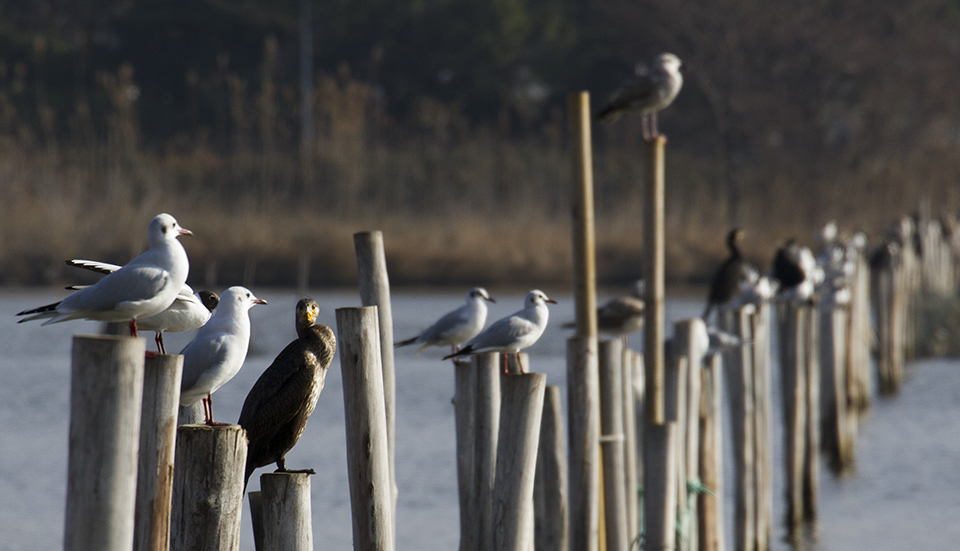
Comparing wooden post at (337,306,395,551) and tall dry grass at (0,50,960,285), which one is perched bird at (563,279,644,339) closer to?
wooden post at (337,306,395,551)

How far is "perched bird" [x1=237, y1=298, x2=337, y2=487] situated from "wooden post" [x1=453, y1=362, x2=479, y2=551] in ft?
3.17

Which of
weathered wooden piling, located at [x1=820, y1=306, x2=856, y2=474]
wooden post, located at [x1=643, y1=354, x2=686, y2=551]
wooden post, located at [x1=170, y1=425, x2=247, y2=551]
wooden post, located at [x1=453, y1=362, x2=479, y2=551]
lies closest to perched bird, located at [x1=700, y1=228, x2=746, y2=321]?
weathered wooden piling, located at [x1=820, y1=306, x2=856, y2=474]

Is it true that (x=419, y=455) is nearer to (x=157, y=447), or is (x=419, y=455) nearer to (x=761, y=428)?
(x=761, y=428)

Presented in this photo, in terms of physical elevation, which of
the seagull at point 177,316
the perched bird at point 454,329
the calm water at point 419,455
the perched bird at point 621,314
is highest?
the perched bird at point 621,314

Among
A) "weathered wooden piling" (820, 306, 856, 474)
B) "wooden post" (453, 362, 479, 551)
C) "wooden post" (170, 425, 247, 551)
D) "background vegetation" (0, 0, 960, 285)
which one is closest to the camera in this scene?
"wooden post" (170, 425, 247, 551)

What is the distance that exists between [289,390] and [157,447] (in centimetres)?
66

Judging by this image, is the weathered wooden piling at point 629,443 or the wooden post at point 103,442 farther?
the weathered wooden piling at point 629,443

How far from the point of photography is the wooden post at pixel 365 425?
3898 mm

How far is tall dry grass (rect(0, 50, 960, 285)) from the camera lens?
21547 mm

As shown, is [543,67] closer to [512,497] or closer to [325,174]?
[325,174]

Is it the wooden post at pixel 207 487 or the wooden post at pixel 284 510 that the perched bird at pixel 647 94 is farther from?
the wooden post at pixel 207 487

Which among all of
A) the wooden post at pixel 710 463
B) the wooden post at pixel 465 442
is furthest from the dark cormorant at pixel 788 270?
the wooden post at pixel 465 442

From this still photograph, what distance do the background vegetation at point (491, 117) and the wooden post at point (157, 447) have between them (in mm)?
20714

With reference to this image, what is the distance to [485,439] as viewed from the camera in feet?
15.4
